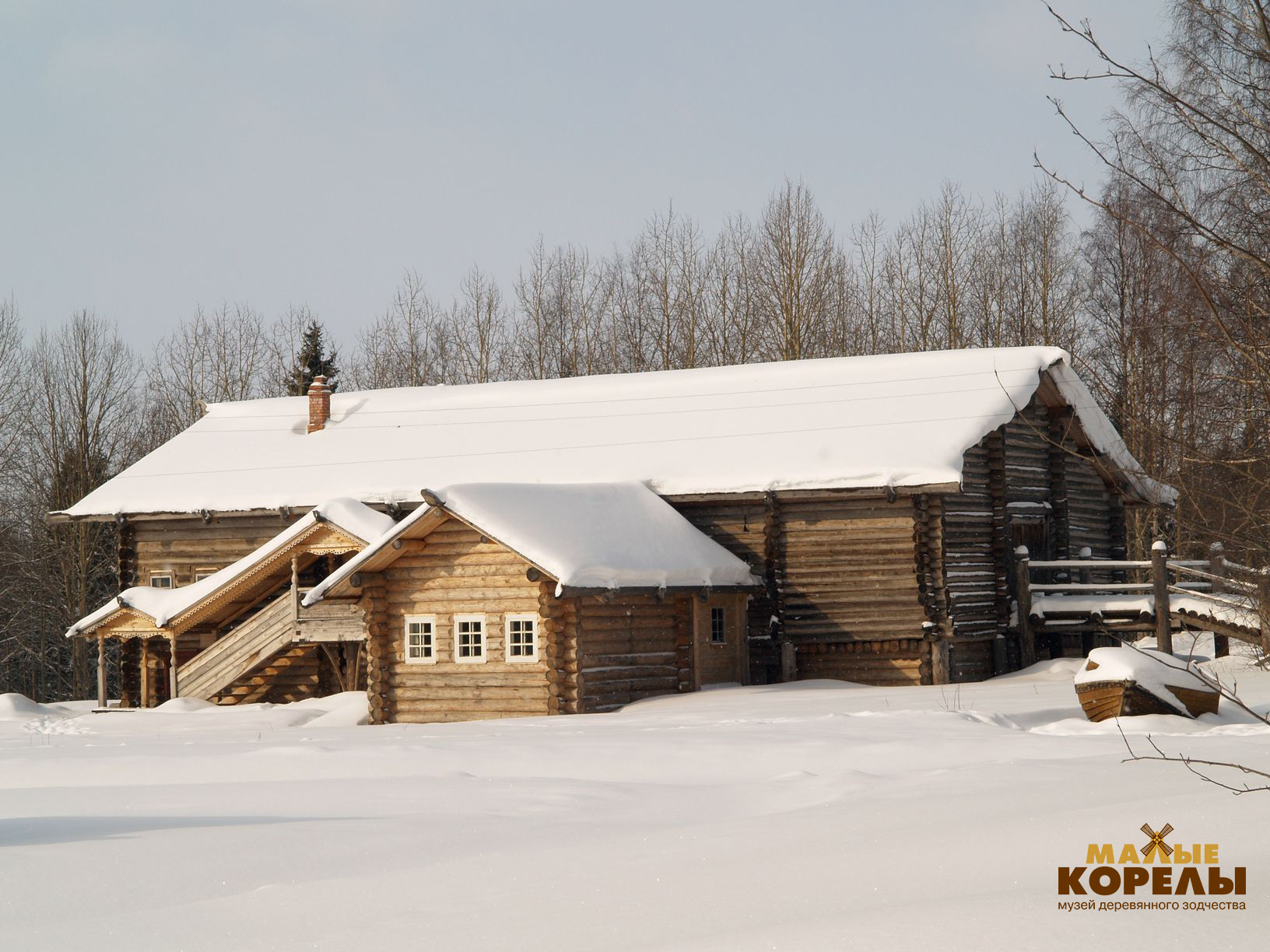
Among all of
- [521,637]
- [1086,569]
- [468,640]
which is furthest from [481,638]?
[1086,569]

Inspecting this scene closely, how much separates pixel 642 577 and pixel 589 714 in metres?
2.69

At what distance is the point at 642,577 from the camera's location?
2333cm

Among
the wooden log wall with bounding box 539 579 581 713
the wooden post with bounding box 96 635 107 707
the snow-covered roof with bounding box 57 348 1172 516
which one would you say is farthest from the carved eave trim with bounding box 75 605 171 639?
the wooden log wall with bounding box 539 579 581 713

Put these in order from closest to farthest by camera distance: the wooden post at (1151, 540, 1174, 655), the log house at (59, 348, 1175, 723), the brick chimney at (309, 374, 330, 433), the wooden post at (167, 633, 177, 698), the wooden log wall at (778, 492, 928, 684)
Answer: the wooden post at (1151, 540, 1174, 655)
the log house at (59, 348, 1175, 723)
the wooden log wall at (778, 492, 928, 684)
the wooden post at (167, 633, 177, 698)
the brick chimney at (309, 374, 330, 433)

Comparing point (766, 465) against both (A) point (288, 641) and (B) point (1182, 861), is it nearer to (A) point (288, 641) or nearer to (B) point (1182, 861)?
(A) point (288, 641)

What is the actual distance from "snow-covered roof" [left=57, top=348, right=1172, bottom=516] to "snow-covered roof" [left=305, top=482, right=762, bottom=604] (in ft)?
5.10

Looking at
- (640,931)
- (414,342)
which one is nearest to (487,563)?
(640,931)

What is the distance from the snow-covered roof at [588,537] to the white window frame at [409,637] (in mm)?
1395

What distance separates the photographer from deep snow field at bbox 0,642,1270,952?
6754 mm

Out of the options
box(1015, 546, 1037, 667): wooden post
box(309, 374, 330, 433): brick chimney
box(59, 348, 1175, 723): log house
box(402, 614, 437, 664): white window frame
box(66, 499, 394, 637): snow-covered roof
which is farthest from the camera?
box(309, 374, 330, 433): brick chimney

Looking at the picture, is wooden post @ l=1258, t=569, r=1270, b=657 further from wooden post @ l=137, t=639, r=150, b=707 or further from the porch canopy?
wooden post @ l=137, t=639, r=150, b=707

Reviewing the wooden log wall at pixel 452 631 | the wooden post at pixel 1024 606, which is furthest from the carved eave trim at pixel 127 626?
the wooden post at pixel 1024 606

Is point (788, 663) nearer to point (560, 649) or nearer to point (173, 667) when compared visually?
point (560, 649)

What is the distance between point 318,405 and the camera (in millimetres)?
34031
